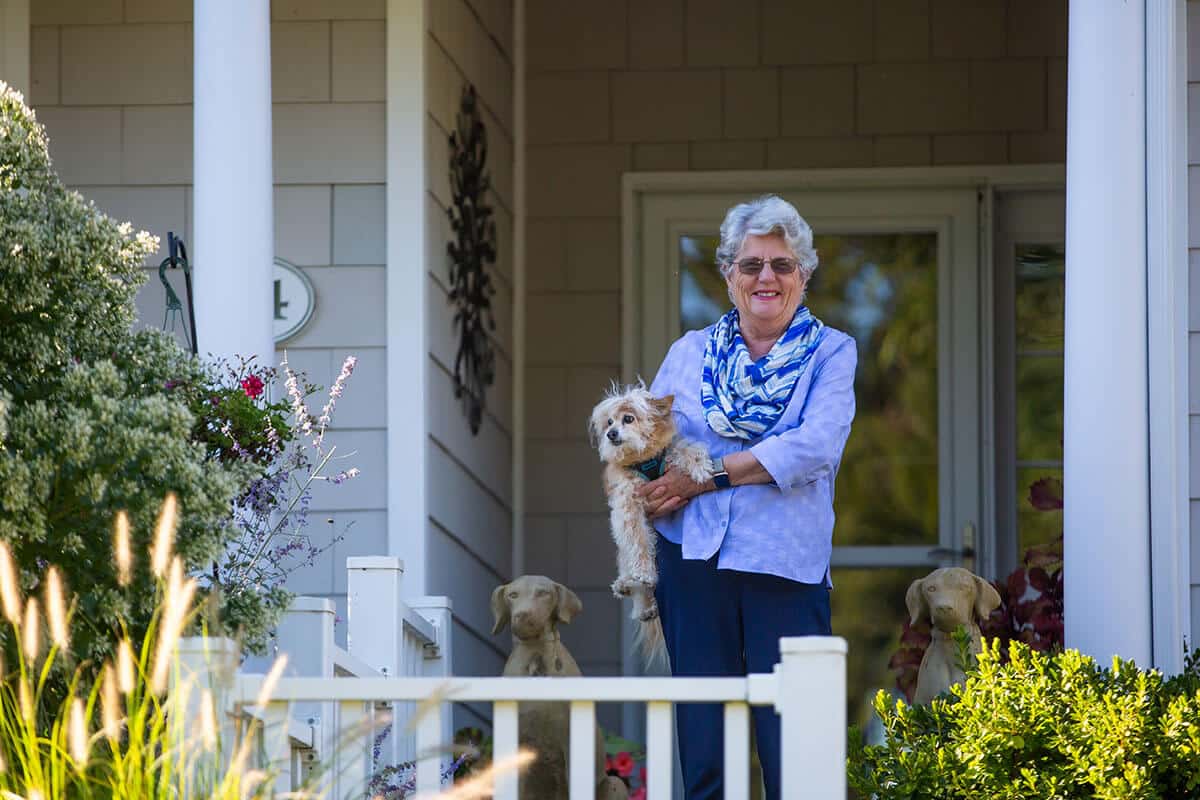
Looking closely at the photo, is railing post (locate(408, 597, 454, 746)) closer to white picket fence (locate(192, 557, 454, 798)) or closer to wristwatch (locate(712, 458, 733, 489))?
white picket fence (locate(192, 557, 454, 798))

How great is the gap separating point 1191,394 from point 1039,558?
1094 mm

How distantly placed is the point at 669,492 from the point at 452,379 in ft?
5.93

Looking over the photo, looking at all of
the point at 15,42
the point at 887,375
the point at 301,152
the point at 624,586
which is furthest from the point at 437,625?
the point at 887,375

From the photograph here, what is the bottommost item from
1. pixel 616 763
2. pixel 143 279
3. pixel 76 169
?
pixel 616 763

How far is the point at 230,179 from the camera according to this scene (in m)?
4.22

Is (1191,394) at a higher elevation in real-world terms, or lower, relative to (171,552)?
higher

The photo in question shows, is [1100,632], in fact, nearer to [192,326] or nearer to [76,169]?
[192,326]

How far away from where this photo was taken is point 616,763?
4.99m

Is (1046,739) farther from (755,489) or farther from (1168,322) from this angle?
(1168,322)

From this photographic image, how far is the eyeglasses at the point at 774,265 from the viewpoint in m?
3.80

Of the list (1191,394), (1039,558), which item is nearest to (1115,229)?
(1191,394)

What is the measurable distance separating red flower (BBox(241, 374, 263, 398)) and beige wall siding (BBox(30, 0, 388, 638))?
1277 millimetres

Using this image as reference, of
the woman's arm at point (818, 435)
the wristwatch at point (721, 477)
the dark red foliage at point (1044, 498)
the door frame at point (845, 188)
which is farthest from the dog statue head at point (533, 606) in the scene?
the door frame at point (845, 188)

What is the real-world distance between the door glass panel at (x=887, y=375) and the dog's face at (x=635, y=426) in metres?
2.69
